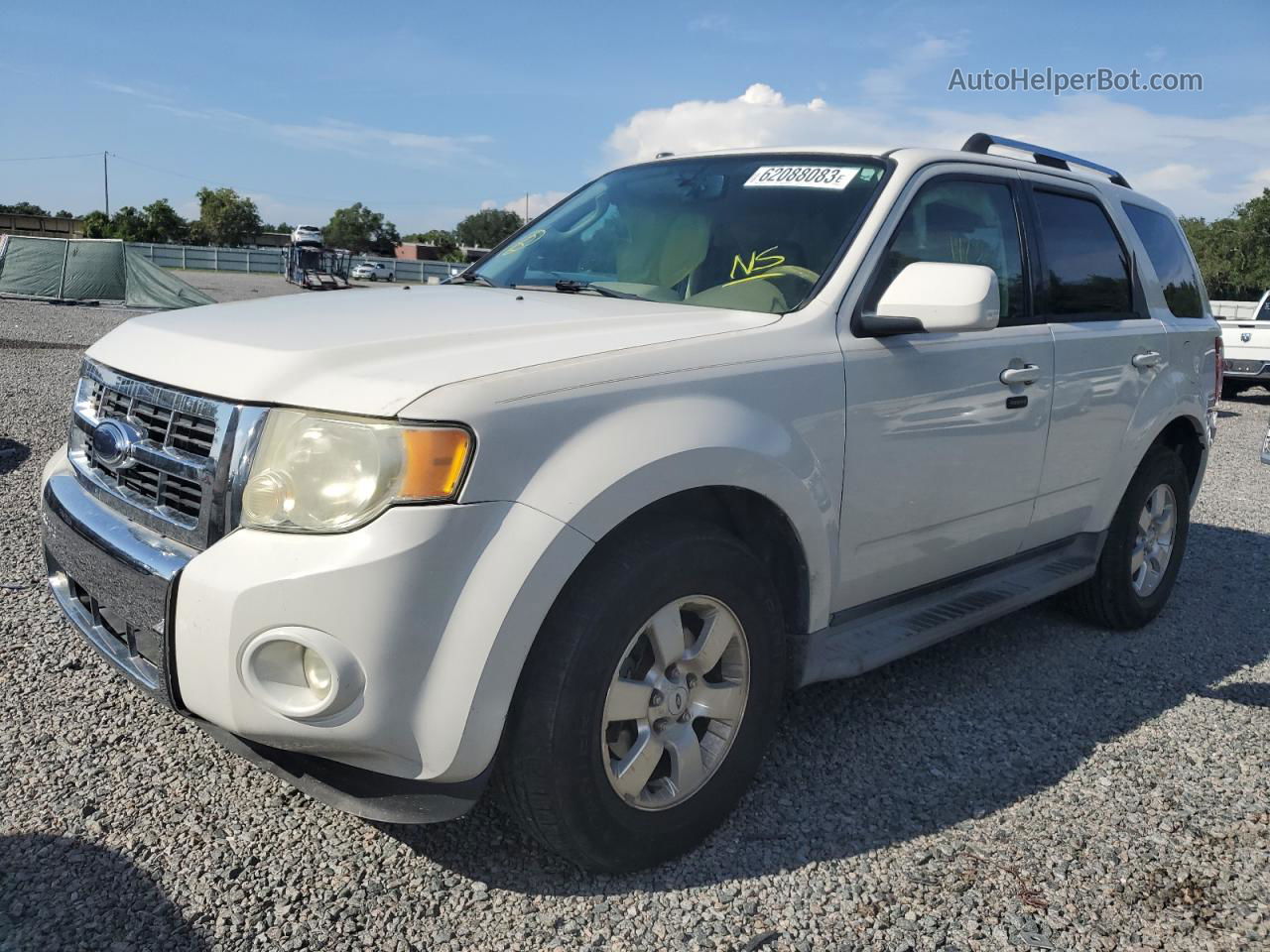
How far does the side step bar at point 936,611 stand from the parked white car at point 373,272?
50339mm

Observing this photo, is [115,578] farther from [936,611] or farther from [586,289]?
[936,611]

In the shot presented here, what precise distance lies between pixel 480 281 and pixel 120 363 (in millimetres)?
1372

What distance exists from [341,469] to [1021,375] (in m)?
2.30

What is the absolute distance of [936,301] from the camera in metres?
2.80

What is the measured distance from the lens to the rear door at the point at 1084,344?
3.73 meters

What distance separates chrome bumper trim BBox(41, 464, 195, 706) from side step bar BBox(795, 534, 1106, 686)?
1.61 metres

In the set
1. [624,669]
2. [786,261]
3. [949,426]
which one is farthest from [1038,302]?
[624,669]

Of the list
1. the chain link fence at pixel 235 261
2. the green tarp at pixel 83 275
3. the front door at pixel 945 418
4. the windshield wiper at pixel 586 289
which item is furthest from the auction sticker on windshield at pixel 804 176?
the chain link fence at pixel 235 261

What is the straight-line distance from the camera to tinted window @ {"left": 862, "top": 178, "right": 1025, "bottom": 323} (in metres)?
3.15

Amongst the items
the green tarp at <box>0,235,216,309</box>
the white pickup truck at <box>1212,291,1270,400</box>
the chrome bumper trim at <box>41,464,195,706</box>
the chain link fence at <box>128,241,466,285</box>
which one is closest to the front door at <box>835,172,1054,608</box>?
the chrome bumper trim at <box>41,464,195,706</box>

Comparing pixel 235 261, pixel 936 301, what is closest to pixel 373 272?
pixel 235 261

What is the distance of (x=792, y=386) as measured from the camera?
2668 millimetres

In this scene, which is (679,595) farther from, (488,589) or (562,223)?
(562,223)

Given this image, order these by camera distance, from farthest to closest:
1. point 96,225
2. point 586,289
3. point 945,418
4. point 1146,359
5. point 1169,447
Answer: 1. point 96,225
2. point 1169,447
3. point 1146,359
4. point 586,289
5. point 945,418
